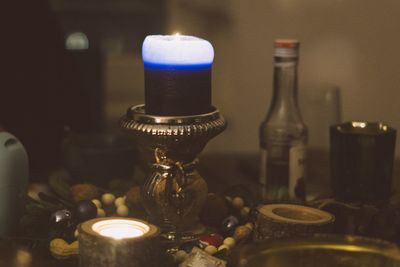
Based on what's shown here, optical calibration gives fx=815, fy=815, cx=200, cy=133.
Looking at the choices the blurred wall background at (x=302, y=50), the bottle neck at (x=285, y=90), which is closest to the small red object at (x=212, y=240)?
the bottle neck at (x=285, y=90)

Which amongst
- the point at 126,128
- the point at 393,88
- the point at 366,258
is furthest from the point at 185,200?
the point at 393,88

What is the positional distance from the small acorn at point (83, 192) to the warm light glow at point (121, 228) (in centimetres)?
21

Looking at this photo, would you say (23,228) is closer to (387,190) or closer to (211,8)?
(387,190)

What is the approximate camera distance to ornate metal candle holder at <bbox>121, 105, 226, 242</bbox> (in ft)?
3.07

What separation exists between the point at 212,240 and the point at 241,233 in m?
0.05

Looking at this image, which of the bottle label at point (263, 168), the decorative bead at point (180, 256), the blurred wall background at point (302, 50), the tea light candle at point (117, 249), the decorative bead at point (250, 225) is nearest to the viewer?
the tea light candle at point (117, 249)

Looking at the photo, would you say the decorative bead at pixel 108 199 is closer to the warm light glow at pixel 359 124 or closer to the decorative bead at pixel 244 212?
the decorative bead at pixel 244 212

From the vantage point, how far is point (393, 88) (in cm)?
243

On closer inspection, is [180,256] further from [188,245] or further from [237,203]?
[237,203]

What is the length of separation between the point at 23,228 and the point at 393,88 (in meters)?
1.65

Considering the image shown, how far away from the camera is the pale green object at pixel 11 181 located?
101 cm

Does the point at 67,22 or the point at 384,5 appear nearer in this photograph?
the point at 384,5

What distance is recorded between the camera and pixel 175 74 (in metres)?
0.94

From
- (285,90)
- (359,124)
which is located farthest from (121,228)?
(285,90)
